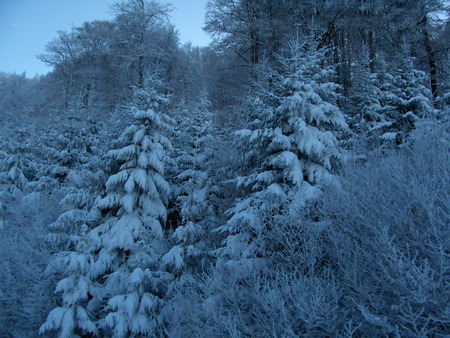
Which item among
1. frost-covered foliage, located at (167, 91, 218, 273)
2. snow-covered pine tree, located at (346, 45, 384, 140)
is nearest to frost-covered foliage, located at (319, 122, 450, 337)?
snow-covered pine tree, located at (346, 45, 384, 140)

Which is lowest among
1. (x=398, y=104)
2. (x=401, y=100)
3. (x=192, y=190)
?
(x=192, y=190)

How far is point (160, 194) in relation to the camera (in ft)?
43.2

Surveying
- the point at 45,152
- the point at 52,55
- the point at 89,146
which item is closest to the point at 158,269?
the point at 89,146

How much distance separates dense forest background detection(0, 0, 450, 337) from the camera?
22.2 ft

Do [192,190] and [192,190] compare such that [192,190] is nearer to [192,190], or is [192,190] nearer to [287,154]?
[192,190]

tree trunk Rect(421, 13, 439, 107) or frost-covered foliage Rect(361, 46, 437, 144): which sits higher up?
tree trunk Rect(421, 13, 439, 107)

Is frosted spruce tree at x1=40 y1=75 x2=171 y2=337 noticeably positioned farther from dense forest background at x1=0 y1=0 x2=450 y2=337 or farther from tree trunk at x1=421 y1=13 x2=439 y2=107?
tree trunk at x1=421 y1=13 x2=439 y2=107

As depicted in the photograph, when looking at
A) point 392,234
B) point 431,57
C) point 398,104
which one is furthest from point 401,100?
point 392,234

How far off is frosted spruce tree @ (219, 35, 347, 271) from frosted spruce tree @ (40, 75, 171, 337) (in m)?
3.28

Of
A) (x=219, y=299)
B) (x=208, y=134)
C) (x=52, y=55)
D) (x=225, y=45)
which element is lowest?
(x=219, y=299)

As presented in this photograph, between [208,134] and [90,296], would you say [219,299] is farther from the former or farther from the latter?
[208,134]

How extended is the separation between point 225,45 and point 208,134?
7.67m

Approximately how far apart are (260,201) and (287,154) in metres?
1.76

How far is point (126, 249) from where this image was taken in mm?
11180
